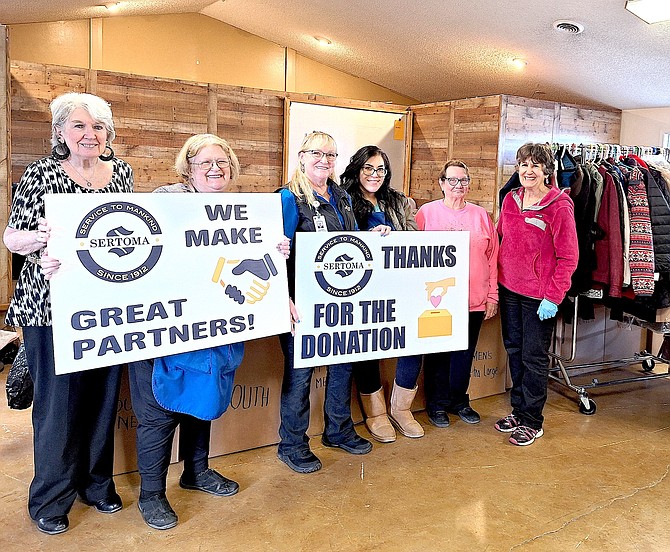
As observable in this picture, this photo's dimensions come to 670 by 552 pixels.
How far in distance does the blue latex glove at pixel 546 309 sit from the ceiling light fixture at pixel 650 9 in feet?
8.70

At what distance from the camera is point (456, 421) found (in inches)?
140

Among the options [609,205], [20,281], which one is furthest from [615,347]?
[20,281]

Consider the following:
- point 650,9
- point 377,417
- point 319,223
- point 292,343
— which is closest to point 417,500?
point 377,417

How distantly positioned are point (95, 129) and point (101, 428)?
3.49 ft

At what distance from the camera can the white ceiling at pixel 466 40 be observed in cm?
526

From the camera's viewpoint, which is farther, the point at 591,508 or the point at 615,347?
the point at 615,347

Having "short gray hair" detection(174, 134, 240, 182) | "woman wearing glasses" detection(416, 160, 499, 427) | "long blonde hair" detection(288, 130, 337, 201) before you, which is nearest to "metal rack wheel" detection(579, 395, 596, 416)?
"woman wearing glasses" detection(416, 160, 499, 427)

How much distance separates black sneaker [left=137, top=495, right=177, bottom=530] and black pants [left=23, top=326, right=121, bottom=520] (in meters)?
0.19

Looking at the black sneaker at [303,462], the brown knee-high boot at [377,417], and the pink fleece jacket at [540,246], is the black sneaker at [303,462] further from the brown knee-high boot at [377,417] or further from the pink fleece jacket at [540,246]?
the pink fleece jacket at [540,246]

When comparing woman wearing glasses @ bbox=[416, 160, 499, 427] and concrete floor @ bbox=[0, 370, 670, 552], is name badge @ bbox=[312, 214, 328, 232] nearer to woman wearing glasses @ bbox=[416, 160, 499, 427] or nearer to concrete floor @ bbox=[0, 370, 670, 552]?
woman wearing glasses @ bbox=[416, 160, 499, 427]

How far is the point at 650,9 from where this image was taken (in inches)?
179

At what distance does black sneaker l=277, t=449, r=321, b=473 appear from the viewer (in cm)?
286

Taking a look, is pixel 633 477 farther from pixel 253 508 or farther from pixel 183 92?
pixel 183 92

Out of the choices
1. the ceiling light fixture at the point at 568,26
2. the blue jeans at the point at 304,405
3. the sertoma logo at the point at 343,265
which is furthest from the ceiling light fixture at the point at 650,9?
the blue jeans at the point at 304,405
